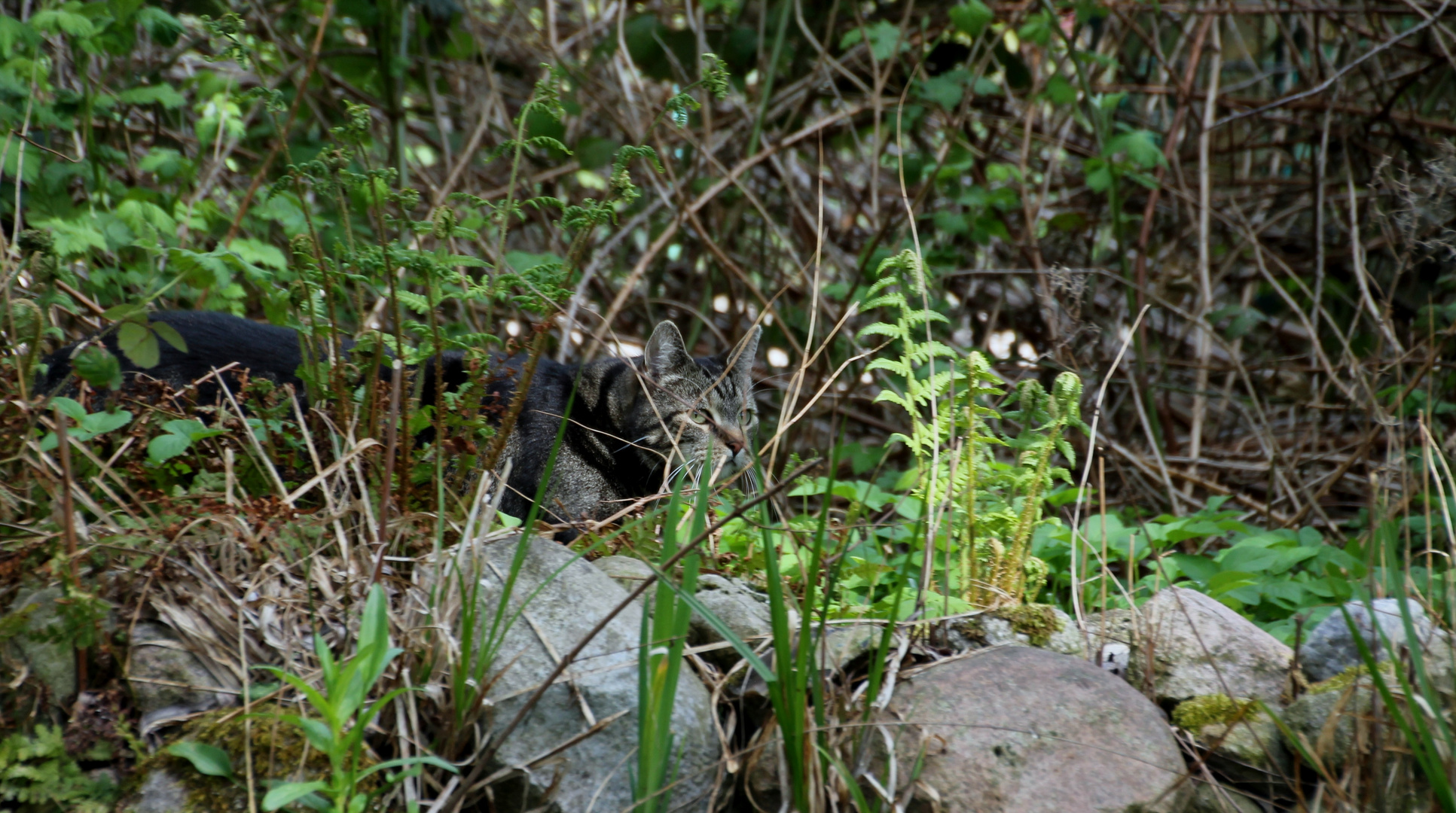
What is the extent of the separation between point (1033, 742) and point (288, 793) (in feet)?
3.47

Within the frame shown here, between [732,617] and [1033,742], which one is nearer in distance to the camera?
[1033,742]

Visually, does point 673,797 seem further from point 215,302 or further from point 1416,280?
point 1416,280

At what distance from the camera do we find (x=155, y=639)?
159 centimetres

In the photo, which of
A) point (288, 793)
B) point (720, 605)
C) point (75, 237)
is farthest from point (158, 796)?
point (75, 237)

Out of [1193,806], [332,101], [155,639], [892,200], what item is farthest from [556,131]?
[1193,806]

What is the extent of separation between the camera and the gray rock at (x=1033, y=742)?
1.54 meters

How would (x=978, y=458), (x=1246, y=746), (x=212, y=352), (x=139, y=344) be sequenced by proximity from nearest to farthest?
(x=1246, y=746) < (x=139, y=344) < (x=978, y=458) < (x=212, y=352)

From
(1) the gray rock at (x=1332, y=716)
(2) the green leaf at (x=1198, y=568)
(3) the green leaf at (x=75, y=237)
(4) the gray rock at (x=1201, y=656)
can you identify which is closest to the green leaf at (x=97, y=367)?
(3) the green leaf at (x=75, y=237)

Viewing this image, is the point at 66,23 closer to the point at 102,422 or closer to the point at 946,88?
the point at 102,422

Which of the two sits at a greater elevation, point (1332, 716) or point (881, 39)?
point (881, 39)

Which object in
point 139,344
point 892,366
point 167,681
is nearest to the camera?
point 167,681

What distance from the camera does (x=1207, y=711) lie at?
177 centimetres

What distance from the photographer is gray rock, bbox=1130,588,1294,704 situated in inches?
72.0

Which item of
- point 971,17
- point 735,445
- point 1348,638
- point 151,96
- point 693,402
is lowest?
point 735,445
